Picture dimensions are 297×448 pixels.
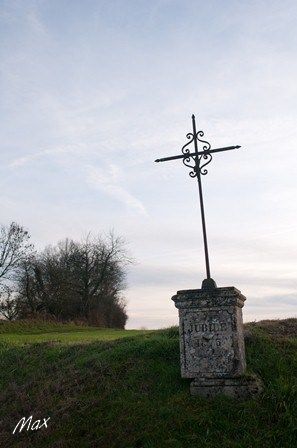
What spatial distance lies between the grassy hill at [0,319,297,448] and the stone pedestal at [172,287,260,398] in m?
0.28

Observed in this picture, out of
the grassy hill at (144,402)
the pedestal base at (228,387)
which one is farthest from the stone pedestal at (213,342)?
the grassy hill at (144,402)

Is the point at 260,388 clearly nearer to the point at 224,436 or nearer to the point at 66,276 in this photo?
the point at 224,436

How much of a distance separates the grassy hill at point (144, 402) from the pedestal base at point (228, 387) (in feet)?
0.57

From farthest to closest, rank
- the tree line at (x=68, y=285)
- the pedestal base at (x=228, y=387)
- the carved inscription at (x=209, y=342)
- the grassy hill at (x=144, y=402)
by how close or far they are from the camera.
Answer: the tree line at (x=68, y=285)
the carved inscription at (x=209, y=342)
the pedestal base at (x=228, y=387)
the grassy hill at (x=144, y=402)

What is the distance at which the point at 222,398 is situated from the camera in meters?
6.95

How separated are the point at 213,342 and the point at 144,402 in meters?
1.46

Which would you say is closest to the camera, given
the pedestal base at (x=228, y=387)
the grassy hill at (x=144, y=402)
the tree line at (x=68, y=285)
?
the grassy hill at (x=144, y=402)

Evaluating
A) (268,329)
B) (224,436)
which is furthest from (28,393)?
(268,329)

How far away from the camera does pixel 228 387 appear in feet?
23.3

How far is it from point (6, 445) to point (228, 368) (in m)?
3.64

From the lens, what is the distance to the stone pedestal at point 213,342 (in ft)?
23.4

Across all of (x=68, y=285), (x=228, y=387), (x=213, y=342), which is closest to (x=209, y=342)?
(x=213, y=342)

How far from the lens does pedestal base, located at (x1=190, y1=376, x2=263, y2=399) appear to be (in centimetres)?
697

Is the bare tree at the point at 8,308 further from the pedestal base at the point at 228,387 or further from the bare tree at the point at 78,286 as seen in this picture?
the pedestal base at the point at 228,387
